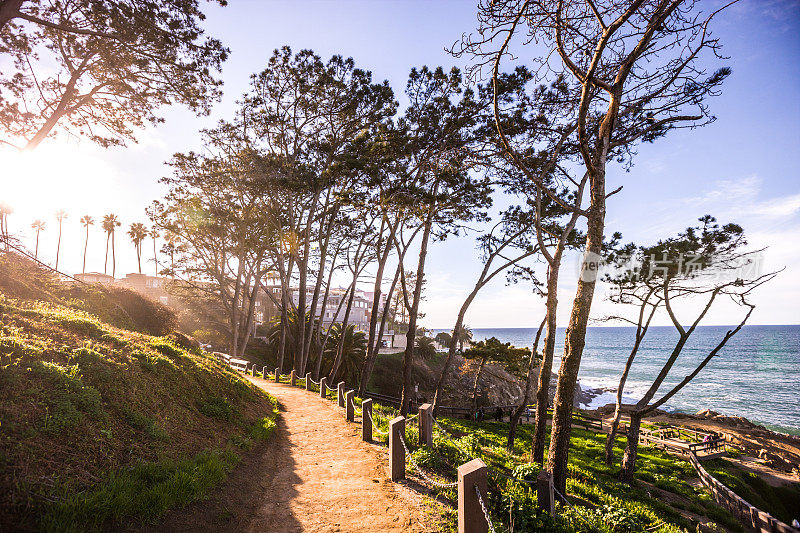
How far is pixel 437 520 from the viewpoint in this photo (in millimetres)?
4938

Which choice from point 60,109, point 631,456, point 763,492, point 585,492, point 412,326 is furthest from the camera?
point 763,492

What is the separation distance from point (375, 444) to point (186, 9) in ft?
47.5

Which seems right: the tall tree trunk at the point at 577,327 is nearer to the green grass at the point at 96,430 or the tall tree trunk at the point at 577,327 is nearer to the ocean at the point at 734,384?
the green grass at the point at 96,430

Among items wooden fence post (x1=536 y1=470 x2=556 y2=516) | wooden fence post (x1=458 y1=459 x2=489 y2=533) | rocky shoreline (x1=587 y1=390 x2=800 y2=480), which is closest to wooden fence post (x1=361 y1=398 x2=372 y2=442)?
wooden fence post (x1=536 y1=470 x2=556 y2=516)

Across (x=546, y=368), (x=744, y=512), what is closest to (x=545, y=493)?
(x=546, y=368)

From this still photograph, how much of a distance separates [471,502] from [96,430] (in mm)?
5872

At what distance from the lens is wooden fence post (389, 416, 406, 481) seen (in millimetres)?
6379

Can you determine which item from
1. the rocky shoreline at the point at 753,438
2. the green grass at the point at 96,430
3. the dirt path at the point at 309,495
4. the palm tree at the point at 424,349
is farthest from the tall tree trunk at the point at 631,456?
the palm tree at the point at 424,349

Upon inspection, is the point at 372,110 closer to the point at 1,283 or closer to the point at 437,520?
the point at 1,283

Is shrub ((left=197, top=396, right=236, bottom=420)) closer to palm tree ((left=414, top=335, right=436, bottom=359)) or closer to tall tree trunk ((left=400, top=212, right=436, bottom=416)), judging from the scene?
tall tree trunk ((left=400, top=212, right=436, bottom=416))

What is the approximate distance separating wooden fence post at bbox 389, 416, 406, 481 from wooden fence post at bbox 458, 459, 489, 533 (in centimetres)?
242

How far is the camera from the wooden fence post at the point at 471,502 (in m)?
4.14

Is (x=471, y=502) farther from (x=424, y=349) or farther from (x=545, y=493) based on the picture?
(x=424, y=349)

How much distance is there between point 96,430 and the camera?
5.16 metres
